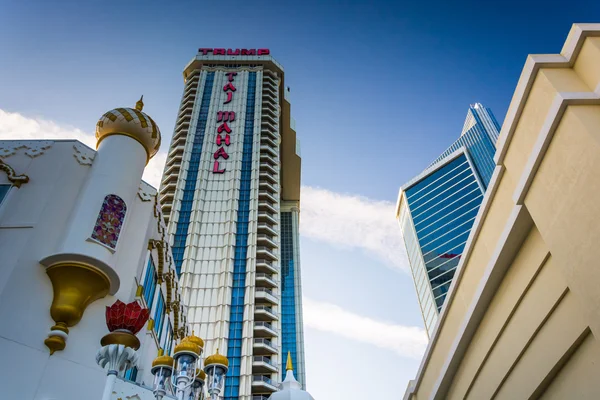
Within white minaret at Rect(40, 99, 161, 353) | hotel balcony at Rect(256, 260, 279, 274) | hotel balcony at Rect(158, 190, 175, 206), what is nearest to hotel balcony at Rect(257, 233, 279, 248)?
hotel balcony at Rect(256, 260, 279, 274)

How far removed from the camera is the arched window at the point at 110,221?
12.7 m

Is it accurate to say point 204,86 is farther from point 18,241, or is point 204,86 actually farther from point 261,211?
point 18,241

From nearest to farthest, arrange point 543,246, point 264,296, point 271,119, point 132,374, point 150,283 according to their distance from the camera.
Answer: point 543,246
point 132,374
point 150,283
point 264,296
point 271,119

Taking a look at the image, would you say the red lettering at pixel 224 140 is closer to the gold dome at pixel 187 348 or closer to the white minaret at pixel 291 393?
the gold dome at pixel 187 348

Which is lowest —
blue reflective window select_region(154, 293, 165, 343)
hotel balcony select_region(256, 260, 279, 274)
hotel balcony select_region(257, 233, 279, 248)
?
blue reflective window select_region(154, 293, 165, 343)

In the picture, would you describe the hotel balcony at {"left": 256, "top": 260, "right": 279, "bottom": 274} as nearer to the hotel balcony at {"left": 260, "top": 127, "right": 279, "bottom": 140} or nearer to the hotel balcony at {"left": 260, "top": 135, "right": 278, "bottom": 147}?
the hotel balcony at {"left": 260, "top": 135, "right": 278, "bottom": 147}

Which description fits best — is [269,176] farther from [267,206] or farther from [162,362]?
[162,362]

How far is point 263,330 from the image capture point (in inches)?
1812

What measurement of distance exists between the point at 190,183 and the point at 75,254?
46.9 m

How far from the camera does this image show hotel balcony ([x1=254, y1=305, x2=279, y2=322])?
47334 millimetres

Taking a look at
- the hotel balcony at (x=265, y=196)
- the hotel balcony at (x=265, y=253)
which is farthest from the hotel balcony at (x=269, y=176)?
the hotel balcony at (x=265, y=253)

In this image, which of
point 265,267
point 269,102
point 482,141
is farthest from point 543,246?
point 482,141

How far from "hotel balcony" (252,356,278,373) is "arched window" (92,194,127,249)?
1308 inches

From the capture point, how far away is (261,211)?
57.9 metres
